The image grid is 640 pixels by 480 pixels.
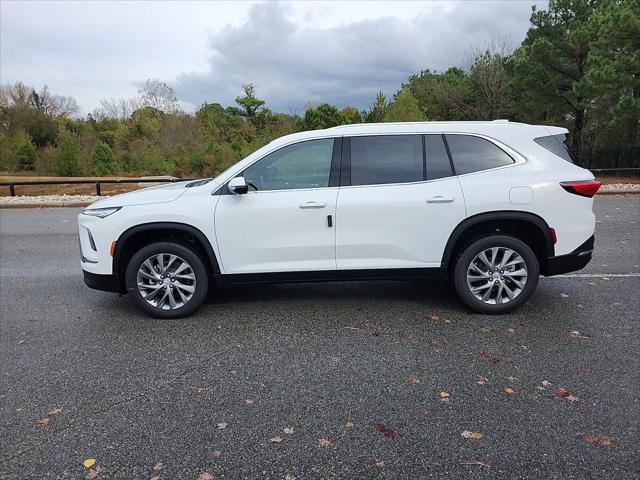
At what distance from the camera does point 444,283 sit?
6371 mm

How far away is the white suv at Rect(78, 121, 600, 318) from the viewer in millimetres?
4934

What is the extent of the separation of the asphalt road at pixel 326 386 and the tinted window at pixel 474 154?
4.86 ft

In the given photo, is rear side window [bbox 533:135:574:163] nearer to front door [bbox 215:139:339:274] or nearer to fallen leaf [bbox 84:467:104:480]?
front door [bbox 215:139:339:274]

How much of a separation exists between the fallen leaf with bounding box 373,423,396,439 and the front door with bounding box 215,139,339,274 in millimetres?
2058

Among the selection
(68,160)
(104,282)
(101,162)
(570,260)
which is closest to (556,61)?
(570,260)

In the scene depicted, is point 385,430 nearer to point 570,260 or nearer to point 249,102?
point 570,260

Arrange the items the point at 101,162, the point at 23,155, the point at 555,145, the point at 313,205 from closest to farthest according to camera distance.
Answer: the point at 313,205, the point at 555,145, the point at 101,162, the point at 23,155

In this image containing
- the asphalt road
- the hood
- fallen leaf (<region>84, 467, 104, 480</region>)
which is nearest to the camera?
fallen leaf (<region>84, 467, 104, 480</region>)

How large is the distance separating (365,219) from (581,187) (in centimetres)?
208

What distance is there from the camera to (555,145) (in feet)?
16.9

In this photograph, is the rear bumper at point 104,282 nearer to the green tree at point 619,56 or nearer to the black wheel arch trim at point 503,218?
the black wheel arch trim at point 503,218

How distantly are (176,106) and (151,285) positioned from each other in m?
41.1

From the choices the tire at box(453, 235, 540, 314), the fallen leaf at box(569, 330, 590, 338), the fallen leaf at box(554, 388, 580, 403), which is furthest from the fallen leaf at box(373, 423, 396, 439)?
the fallen leaf at box(569, 330, 590, 338)

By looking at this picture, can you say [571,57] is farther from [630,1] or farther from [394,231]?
[394,231]
